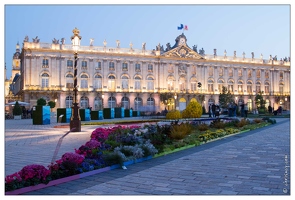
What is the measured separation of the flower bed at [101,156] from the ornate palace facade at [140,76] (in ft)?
123

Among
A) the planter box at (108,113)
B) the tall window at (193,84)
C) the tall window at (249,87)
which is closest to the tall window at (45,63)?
the planter box at (108,113)

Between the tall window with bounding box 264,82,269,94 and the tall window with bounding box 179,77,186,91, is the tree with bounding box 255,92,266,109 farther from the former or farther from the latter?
the tall window with bounding box 179,77,186,91

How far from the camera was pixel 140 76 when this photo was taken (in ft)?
180

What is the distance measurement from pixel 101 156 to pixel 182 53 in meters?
52.5

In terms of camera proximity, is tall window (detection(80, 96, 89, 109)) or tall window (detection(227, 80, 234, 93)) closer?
tall window (detection(80, 96, 89, 109))

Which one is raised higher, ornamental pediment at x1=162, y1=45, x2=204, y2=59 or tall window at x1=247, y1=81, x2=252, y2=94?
ornamental pediment at x1=162, y1=45, x2=204, y2=59

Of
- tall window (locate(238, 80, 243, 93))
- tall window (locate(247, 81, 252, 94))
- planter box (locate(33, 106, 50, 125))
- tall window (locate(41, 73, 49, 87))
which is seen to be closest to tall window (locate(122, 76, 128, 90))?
tall window (locate(41, 73, 49, 87))

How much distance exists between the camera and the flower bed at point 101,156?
17.1ft

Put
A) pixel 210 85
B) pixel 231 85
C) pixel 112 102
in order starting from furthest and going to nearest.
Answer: pixel 231 85 < pixel 210 85 < pixel 112 102

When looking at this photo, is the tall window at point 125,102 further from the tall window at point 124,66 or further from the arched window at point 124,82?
the tall window at point 124,66

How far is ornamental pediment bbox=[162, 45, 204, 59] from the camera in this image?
57266 mm

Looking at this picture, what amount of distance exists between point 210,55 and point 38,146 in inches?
2130

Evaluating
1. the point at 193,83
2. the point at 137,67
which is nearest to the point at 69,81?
the point at 137,67

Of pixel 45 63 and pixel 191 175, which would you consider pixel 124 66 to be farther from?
pixel 191 175
